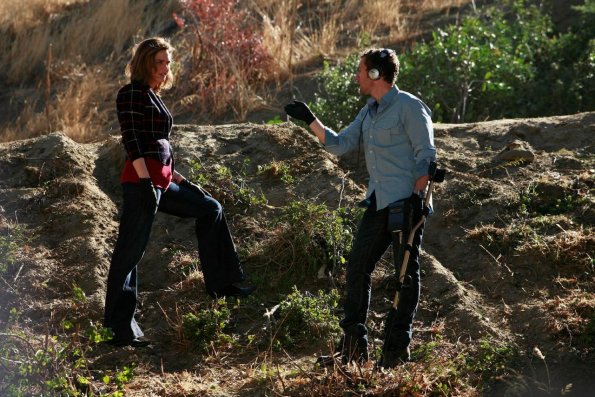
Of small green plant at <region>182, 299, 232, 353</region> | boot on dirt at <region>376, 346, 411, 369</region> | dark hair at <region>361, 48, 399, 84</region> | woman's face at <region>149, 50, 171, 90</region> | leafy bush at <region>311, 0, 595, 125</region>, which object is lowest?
small green plant at <region>182, 299, 232, 353</region>

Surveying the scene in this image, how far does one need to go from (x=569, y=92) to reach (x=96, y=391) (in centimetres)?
607

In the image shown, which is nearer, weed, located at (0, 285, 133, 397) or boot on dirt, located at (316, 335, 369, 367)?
weed, located at (0, 285, 133, 397)

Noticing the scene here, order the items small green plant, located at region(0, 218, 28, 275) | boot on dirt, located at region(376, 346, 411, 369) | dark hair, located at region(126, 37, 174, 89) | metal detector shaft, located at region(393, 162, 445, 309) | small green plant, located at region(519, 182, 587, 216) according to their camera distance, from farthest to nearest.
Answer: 1. small green plant, located at region(519, 182, 587, 216)
2. small green plant, located at region(0, 218, 28, 275)
3. dark hair, located at region(126, 37, 174, 89)
4. boot on dirt, located at region(376, 346, 411, 369)
5. metal detector shaft, located at region(393, 162, 445, 309)

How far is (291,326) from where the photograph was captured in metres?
6.25

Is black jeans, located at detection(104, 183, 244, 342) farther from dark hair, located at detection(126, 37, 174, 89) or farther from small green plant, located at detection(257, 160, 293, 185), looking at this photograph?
small green plant, located at detection(257, 160, 293, 185)

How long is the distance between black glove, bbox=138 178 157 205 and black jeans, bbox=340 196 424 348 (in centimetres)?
113

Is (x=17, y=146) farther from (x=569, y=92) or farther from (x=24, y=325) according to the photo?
(x=569, y=92)

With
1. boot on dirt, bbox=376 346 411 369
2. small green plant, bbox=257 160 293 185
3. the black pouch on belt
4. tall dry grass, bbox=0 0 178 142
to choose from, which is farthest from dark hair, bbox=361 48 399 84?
tall dry grass, bbox=0 0 178 142

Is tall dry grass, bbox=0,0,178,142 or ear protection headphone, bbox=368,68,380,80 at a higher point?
ear protection headphone, bbox=368,68,380,80

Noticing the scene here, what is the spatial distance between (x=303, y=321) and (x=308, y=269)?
0.65 meters

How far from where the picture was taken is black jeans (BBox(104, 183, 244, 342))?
5840 mm

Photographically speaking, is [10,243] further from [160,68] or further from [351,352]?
[351,352]

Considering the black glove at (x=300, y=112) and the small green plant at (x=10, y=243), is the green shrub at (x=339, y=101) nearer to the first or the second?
the small green plant at (x=10, y=243)

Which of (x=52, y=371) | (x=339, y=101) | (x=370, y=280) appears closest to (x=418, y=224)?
(x=370, y=280)
